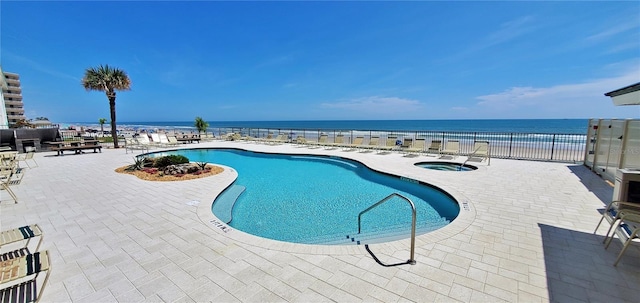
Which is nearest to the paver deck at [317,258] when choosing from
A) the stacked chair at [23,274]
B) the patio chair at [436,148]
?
the stacked chair at [23,274]

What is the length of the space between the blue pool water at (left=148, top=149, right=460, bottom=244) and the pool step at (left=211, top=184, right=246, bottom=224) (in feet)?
0.18

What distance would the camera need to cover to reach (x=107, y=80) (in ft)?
40.7

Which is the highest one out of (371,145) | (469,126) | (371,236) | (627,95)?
(627,95)

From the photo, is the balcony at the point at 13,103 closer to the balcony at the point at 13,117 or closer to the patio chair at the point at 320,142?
the balcony at the point at 13,117

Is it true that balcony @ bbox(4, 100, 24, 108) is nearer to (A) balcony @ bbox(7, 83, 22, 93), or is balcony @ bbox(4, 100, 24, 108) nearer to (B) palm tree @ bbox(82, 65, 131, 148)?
(A) balcony @ bbox(7, 83, 22, 93)

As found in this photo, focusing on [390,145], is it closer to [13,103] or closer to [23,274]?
[23,274]

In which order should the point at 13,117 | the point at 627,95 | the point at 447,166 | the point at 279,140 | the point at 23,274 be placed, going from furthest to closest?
1. the point at 13,117
2. the point at 279,140
3. the point at 447,166
4. the point at 627,95
5. the point at 23,274

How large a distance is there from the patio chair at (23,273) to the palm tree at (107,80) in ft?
46.3

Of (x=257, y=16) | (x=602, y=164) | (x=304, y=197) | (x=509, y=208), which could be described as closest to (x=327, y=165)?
(x=304, y=197)

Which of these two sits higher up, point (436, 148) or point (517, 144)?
point (436, 148)

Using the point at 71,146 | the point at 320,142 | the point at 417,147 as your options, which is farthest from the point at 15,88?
the point at 417,147

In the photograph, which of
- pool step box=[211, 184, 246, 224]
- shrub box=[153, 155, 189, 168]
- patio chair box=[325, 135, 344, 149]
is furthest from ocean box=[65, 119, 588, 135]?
shrub box=[153, 155, 189, 168]

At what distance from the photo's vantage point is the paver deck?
2.13 metres

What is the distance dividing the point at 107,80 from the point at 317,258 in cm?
1547
